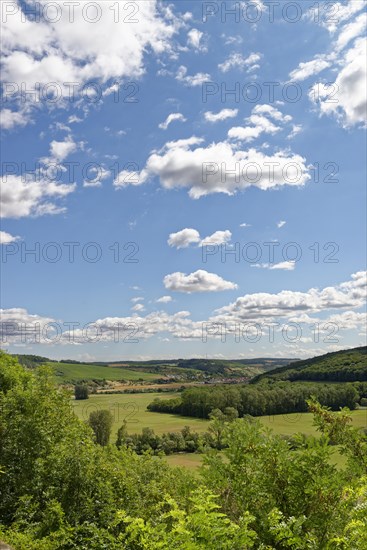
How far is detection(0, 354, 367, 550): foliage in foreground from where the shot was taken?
9.42m

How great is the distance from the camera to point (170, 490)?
2183cm

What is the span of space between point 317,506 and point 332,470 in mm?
1120

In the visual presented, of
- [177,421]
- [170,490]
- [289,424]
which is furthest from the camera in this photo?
[177,421]

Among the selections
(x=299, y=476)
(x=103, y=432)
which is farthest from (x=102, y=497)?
(x=103, y=432)

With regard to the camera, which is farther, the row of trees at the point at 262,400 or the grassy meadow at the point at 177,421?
the row of trees at the point at 262,400

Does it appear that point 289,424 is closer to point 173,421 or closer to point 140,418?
point 173,421

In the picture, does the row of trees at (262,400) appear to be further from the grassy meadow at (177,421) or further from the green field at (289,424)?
the green field at (289,424)

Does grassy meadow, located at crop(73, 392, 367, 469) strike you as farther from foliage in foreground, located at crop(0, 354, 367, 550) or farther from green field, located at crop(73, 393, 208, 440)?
foliage in foreground, located at crop(0, 354, 367, 550)

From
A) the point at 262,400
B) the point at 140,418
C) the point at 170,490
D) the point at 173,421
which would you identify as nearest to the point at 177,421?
the point at 173,421

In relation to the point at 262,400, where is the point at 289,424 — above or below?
below

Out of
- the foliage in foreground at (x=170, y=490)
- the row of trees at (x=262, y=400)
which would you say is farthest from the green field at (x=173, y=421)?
the foliage in foreground at (x=170, y=490)

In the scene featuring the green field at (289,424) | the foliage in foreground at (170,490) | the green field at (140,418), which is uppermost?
the foliage in foreground at (170,490)

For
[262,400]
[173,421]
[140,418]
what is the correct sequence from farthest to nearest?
[262,400], [140,418], [173,421]

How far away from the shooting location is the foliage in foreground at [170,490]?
942cm
